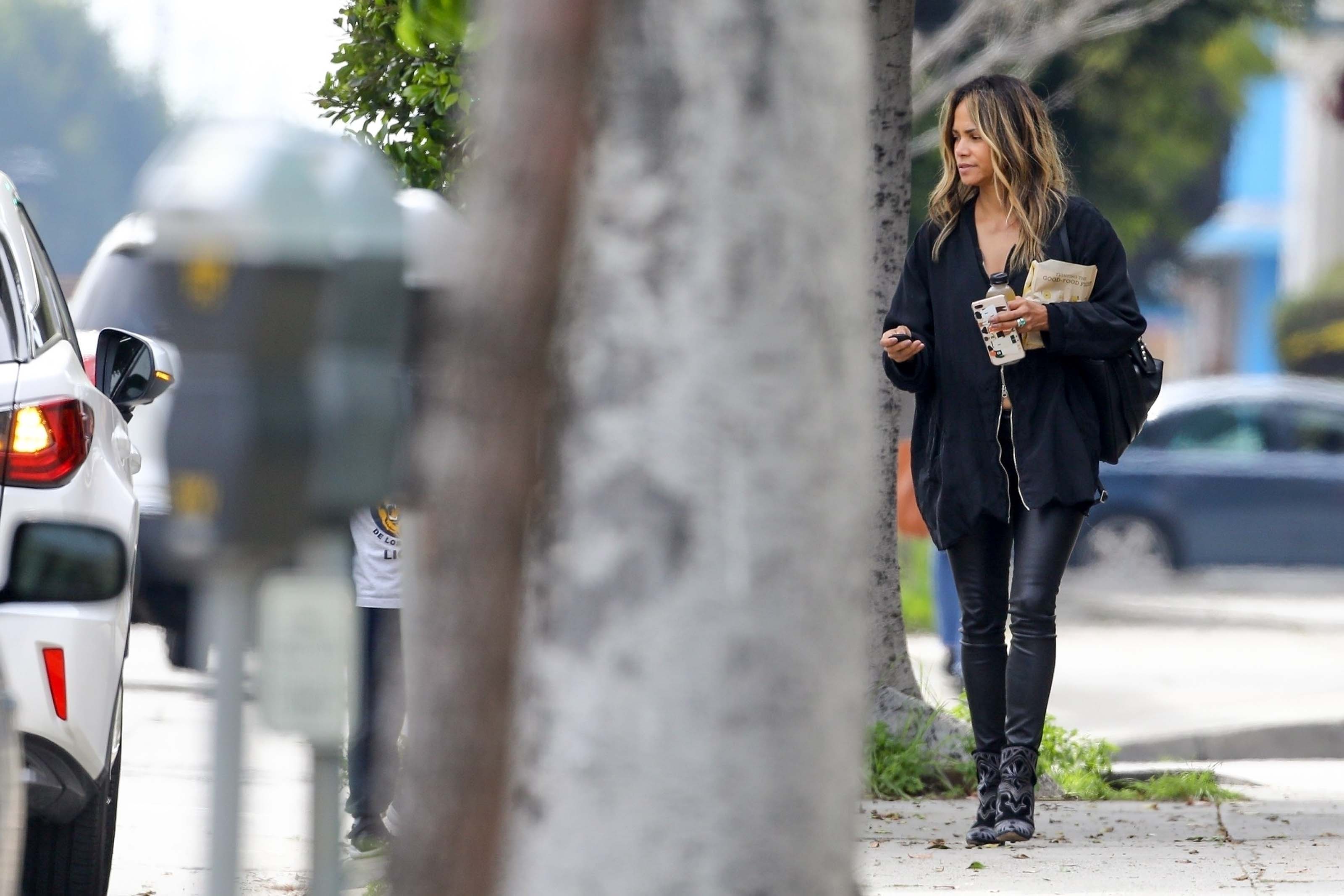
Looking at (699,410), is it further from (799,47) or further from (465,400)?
(799,47)

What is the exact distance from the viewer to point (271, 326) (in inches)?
82.4

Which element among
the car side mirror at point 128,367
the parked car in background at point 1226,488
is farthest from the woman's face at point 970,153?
the parked car in background at point 1226,488

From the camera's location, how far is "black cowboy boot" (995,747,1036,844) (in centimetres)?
496

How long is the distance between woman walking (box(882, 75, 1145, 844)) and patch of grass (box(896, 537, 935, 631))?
248 inches

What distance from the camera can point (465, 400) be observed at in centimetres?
200

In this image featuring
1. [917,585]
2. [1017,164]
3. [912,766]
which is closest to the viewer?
[1017,164]

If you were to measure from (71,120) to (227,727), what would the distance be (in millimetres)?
42019

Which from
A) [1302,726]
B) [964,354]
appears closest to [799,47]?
[964,354]

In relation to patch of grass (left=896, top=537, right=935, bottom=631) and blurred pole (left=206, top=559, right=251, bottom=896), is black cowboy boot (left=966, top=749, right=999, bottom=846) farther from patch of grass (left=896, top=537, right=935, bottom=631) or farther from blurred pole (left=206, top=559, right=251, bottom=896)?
patch of grass (left=896, top=537, right=935, bottom=631)

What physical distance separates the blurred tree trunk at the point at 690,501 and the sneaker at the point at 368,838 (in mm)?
2688

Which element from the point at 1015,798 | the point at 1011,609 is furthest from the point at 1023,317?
the point at 1015,798

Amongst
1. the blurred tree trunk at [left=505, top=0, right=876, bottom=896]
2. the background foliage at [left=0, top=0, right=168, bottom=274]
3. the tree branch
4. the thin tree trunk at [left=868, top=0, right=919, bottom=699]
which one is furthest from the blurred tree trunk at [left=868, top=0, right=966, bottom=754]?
the background foliage at [left=0, top=0, right=168, bottom=274]

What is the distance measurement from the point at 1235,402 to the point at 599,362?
13314 millimetres

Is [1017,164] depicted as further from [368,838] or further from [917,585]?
[917,585]
